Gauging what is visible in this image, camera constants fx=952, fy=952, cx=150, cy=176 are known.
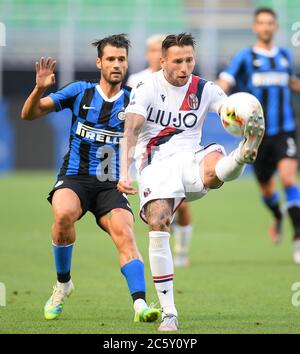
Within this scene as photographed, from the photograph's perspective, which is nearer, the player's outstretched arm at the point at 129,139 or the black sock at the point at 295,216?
the player's outstretched arm at the point at 129,139

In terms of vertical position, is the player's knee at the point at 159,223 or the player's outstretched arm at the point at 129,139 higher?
the player's outstretched arm at the point at 129,139

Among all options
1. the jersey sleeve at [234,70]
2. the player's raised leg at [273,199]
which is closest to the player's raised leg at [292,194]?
the player's raised leg at [273,199]

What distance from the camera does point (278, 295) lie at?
847 cm

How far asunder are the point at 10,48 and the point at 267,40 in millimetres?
16891

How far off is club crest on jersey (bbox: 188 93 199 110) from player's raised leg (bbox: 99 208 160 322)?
3.10 feet

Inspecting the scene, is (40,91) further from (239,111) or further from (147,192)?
(239,111)

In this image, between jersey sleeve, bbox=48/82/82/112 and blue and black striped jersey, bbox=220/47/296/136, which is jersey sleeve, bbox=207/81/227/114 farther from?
blue and black striped jersey, bbox=220/47/296/136

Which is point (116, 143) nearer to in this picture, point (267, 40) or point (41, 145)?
point (267, 40)

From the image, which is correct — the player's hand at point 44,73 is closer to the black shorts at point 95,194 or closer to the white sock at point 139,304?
the black shorts at point 95,194

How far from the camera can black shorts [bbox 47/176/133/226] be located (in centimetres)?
727

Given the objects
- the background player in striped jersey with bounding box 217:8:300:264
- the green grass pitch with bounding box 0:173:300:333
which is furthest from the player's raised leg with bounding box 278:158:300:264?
the green grass pitch with bounding box 0:173:300:333

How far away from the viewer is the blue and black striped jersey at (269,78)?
1166 centimetres

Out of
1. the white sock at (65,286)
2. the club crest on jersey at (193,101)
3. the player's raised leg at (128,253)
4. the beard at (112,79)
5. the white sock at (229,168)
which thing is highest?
the beard at (112,79)

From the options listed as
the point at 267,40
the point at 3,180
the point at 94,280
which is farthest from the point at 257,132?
the point at 3,180
